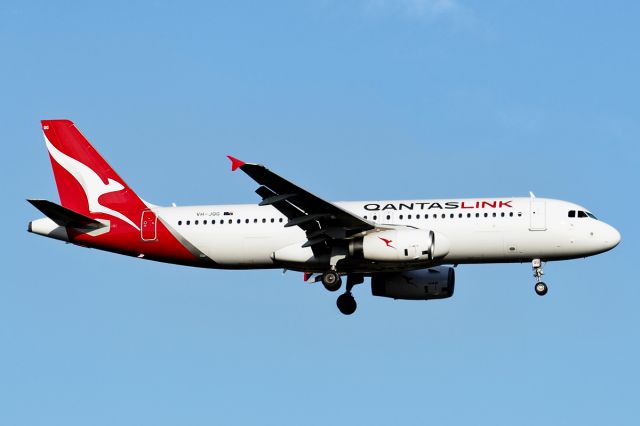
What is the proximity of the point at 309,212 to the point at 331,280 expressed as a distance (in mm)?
3127

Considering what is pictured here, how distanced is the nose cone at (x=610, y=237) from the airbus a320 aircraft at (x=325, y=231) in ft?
0.13

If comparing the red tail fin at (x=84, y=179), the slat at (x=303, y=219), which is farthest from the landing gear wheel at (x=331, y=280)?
the red tail fin at (x=84, y=179)

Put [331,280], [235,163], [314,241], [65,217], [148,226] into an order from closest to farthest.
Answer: [235,163] → [314,241] → [331,280] → [65,217] → [148,226]

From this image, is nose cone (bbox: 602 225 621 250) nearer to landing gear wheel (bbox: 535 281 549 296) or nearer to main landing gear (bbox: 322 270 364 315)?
landing gear wheel (bbox: 535 281 549 296)

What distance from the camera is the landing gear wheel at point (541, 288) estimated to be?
4919cm

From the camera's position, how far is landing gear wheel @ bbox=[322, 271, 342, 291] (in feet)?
164

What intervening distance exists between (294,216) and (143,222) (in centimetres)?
713

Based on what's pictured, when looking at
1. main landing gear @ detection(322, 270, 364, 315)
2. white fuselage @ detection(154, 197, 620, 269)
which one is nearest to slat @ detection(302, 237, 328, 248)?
white fuselage @ detection(154, 197, 620, 269)

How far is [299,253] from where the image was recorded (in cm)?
4997

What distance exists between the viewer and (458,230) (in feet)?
161

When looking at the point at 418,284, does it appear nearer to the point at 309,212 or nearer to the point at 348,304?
the point at 348,304

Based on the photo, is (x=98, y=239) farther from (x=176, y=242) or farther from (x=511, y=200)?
(x=511, y=200)

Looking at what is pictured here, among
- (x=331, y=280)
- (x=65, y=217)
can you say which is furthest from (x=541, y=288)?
(x=65, y=217)

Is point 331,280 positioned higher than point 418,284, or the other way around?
point 418,284
